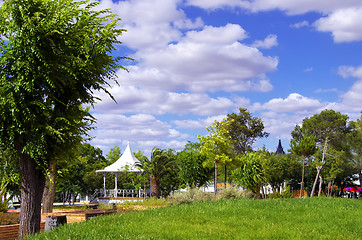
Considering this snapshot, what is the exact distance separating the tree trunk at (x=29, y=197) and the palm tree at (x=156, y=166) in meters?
21.2

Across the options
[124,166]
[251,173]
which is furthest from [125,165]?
[251,173]

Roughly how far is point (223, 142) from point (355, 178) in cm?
3367

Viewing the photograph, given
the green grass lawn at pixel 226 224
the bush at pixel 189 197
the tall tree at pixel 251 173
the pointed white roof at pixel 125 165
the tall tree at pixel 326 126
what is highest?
the tall tree at pixel 326 126

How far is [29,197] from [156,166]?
2162cm

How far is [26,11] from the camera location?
43.9 ft

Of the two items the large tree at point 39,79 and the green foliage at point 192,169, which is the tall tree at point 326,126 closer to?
the green foliage at point 192,169

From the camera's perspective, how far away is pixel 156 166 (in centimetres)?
3466

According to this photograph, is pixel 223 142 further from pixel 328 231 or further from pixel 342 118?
pixel 342 118

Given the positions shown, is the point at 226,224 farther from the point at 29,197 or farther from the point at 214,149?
the point at 214,149

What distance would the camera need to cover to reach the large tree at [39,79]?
1281cm

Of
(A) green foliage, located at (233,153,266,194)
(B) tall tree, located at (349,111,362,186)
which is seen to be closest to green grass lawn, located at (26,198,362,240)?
(A) green foliage, located at (233,153,266,194)

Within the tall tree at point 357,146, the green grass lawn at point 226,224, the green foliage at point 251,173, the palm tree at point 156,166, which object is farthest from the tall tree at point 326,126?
the green grass lawn at point 226,224

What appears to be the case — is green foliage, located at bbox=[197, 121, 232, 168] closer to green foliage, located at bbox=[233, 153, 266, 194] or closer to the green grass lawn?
green foliage, located at bbox=[233, 153, 266, 194]

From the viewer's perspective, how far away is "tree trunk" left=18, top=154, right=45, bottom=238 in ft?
43.3
